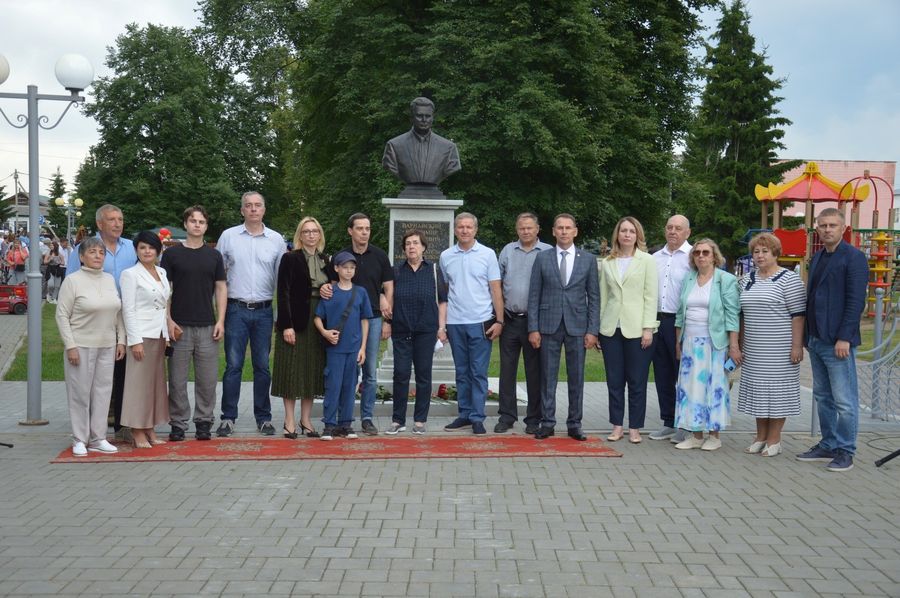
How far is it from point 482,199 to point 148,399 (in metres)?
15.9

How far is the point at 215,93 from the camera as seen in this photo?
39906 millimetres

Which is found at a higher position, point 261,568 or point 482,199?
point 482,199

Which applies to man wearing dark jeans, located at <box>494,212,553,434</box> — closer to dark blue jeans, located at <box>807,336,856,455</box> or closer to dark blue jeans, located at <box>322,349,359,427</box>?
dark blue jeans, located at <box>322,349,359,427</box>

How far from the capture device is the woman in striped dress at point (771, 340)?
7.53 metres

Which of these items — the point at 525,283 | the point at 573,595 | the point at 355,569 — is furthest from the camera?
the point at 525,283

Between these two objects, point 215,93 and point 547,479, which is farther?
point 215,93

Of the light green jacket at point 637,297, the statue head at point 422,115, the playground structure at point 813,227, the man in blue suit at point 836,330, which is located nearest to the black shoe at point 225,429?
the light green jacket at point 637,297

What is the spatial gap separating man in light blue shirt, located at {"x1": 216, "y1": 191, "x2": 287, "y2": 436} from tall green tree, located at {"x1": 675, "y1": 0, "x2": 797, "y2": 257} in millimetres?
33868

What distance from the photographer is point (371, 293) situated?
27.2 feet

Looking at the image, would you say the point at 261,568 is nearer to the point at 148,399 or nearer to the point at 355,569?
the point at 355,569

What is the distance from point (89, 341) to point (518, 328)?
3.60 m

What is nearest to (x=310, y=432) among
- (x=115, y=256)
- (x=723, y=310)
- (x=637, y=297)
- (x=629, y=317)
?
(x=115, y=256)

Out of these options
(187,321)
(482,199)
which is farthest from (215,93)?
(187,321)

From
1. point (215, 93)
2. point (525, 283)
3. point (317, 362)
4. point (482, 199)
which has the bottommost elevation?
point (317, 362)
